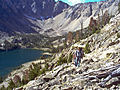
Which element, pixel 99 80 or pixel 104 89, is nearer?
pixel 104 89

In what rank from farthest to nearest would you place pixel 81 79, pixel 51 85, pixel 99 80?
pixel 51 85, pixel 81 79, pixel 99 80

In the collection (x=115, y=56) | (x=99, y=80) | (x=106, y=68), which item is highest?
(x=115, y=56)

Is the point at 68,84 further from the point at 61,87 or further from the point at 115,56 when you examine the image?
the point at 115,56

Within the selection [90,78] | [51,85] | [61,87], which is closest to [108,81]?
[90,78]

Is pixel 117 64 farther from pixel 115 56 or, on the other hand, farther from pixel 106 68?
pixel 115 56

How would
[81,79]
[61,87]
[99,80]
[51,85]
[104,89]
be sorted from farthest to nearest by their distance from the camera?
[51,85] < [61,87] < [81,79] < [99,80] < [104,89]

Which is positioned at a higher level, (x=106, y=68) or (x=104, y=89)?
(x=106, y=68)

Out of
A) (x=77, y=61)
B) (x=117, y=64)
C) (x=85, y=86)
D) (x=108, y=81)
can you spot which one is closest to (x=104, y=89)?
(x=108, y=81)

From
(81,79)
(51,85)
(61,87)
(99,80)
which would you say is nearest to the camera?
(99,80)

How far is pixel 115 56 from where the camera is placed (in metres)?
22.8

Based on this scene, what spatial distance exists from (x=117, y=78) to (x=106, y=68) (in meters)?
2.09

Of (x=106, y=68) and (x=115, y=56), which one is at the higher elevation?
(x=115, y=56)

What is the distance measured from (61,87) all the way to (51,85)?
14.0ft

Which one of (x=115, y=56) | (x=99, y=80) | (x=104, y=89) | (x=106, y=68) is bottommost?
(x=104, y=89)
